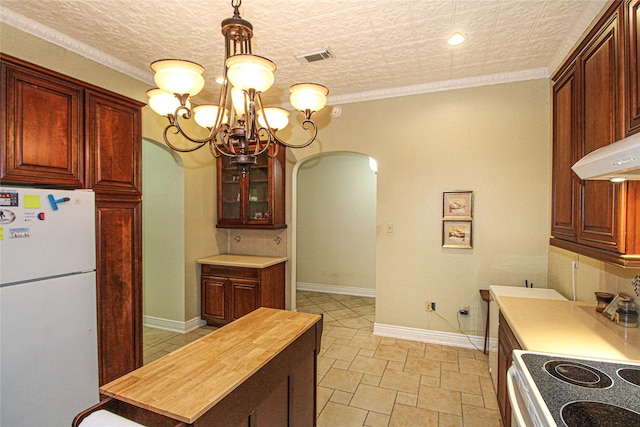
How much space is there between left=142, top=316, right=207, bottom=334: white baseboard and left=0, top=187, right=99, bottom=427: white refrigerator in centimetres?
190

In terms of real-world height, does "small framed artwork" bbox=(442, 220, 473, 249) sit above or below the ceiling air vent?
below

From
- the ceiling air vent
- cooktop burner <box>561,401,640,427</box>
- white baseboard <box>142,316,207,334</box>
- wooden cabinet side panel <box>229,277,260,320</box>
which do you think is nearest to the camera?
cooktop burner <box>561,401,640,427</box>

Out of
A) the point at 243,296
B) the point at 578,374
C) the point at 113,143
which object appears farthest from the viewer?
the point at 243,296

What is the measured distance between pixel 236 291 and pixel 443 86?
3.54m

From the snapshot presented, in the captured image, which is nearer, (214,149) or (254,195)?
(214,149)

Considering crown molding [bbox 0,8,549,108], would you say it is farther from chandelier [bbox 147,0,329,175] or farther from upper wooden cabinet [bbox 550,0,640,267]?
chandelier [bbox 147,0,329,175]

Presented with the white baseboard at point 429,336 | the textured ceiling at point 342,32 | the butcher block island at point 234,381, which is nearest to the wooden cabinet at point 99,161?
the textured ceiling at point 342,32

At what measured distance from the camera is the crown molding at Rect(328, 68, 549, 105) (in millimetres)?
3352

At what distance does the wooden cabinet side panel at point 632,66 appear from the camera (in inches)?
54.1

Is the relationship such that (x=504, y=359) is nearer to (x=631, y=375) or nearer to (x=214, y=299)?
(x=631, y=375)

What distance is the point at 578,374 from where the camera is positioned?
4.42 ft

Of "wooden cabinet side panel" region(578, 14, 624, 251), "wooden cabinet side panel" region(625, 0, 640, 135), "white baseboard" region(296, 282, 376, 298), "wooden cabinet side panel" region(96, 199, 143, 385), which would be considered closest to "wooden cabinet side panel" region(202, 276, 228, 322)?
"wooden cabinet side panel" region(96, 199, 143, 385)

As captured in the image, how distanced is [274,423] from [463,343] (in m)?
2.80

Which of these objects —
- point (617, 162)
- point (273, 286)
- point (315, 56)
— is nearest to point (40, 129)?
point (315, 56)
